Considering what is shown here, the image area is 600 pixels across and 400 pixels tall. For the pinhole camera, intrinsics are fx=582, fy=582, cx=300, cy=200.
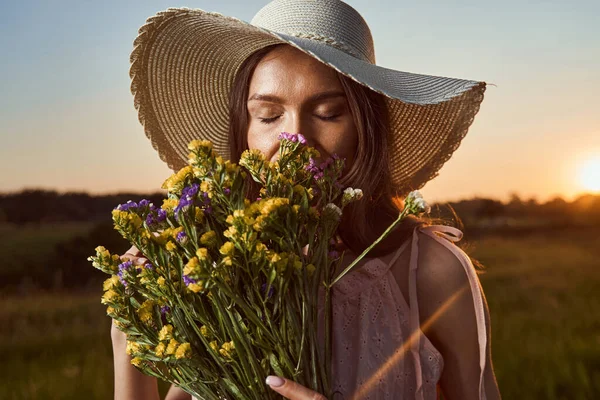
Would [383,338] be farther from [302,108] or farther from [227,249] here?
[227,249]

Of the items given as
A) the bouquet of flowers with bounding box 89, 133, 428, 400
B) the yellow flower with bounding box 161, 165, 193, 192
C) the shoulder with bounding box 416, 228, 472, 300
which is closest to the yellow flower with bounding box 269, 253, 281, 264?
the bouquet of flowers with bounding box 89, 133, 428, 400

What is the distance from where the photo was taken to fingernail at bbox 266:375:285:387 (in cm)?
100

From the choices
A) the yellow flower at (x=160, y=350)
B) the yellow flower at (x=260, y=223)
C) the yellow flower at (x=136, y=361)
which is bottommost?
the yellow flower at (x=136, y=361)

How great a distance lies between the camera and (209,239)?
0.94 meters

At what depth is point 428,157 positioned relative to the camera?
2.00 m

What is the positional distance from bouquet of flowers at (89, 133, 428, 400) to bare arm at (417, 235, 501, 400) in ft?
2.09

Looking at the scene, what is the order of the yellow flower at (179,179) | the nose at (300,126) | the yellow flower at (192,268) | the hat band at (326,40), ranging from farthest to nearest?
the hat band at (326,40) → the nose at (300,126) → the yellow flower at (179,179) → the yellow flower at (192,268)

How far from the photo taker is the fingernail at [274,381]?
39.4 inches

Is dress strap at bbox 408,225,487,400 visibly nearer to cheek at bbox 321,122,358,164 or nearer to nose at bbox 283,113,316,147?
cheek at bbox 321,122,358,164

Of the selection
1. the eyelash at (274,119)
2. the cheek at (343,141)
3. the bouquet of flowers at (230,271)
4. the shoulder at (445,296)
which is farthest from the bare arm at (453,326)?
the bouquet of flowers at (230,271)

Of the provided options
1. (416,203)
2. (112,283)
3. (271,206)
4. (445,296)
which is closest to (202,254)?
(271,206)

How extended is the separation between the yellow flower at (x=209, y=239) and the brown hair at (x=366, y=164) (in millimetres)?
694

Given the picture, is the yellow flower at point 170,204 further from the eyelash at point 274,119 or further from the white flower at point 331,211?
the eyelash at point 274,119

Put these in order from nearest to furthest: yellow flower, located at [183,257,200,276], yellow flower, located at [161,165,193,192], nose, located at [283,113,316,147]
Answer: yellow flower, located at [183,257,200,276] → yellow flower, located at [161,165,193,192] → nose, located at [283,113,316,147]
